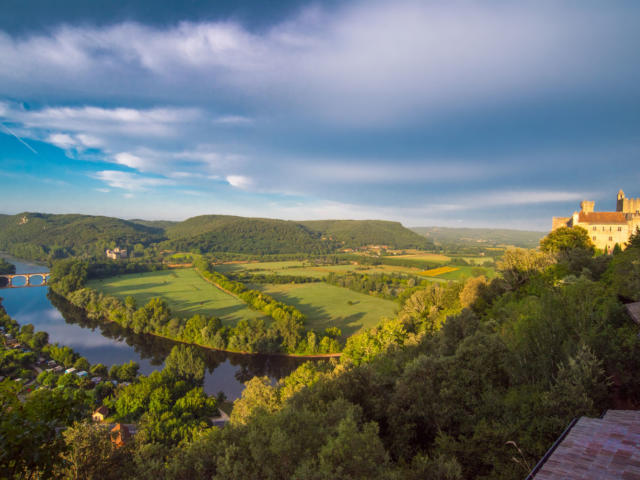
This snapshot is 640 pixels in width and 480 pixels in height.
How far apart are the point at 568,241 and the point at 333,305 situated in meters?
44.5

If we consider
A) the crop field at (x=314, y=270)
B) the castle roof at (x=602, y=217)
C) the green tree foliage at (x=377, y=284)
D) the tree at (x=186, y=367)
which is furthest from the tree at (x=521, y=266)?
the crop field at (x=314, y=270)

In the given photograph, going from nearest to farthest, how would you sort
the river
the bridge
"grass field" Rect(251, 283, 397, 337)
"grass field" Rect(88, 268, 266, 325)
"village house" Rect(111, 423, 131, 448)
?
"village house" Rect(111, 423, 131, 448) < the river < "grass field" Rect(251, 283, 397, 337) < "grass field" Rect(88, 268, 266, 325) < the bridge

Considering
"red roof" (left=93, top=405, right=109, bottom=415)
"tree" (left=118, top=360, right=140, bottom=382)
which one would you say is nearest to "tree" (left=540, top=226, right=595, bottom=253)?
"red roof" (left=93, top=405, right=109, bottom=415)

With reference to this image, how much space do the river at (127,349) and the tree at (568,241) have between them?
34.0 m

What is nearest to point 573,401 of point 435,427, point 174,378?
point 435,427

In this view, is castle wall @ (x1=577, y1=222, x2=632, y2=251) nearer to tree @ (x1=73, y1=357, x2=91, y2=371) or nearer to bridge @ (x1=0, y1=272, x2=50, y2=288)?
tree @ (x1=73, y1=357, x2=91, y2=371)

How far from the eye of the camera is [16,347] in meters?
38.2

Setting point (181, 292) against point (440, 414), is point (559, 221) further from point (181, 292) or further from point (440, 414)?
point (181, 292)

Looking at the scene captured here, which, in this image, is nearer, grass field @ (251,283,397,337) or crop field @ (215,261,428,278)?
grass field @ (251,283,397,337)

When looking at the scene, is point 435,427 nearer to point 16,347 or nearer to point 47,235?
point 16,347

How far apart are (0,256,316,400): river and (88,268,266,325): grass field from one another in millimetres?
10838

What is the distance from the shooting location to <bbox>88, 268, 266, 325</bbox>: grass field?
60.8 metres

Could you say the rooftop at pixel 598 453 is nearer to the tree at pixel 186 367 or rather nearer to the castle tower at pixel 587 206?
the tree at pixel 186 367

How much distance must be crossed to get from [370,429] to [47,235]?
254401mm
